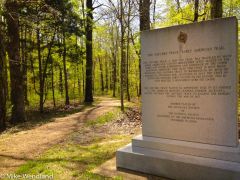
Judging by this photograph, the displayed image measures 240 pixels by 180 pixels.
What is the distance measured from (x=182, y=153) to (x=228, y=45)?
1.97m

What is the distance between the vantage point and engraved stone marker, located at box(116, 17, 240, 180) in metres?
4.34

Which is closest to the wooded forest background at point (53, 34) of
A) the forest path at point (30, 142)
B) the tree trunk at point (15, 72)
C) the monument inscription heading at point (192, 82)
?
the tree trunk at point (15, 72)

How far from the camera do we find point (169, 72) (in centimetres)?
495

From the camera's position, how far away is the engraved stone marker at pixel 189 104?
171 inches

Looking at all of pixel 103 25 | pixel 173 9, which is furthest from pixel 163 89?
pixel 103 25

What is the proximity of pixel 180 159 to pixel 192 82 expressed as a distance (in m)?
1.33

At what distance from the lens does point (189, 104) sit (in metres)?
4.78

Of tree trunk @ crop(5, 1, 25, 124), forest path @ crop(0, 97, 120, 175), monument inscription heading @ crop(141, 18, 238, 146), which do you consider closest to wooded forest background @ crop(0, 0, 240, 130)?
tree trunk @ crop(5, 1, 25, 124)

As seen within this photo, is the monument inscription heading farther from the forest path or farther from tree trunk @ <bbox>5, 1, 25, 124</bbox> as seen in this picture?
tree trunk @ <bbox>5, 1, 25, 124</bbox>

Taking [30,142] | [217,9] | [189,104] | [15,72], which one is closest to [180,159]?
[189,104]

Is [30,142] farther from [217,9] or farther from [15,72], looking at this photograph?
[217,9]

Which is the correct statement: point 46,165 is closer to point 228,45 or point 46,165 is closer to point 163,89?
point 163,89

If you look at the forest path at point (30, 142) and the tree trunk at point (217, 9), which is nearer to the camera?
the forest path at point (30, 142)

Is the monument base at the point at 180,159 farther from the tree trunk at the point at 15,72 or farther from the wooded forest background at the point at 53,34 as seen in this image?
the tree trunk at the point at 15,72
